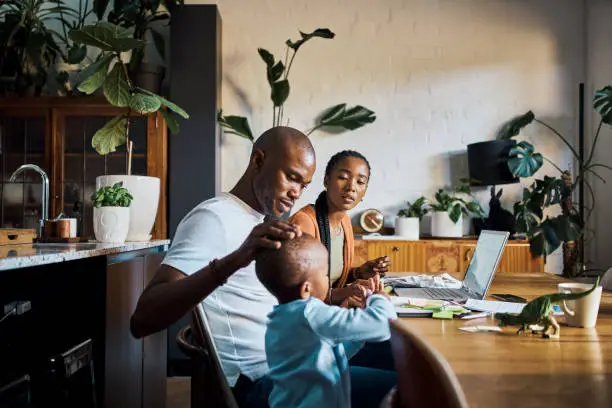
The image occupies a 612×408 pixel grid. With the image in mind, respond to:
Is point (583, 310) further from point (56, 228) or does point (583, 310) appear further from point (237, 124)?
point (237, 124)

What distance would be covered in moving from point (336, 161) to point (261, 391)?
153 cm

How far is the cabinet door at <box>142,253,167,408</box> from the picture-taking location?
2.35m

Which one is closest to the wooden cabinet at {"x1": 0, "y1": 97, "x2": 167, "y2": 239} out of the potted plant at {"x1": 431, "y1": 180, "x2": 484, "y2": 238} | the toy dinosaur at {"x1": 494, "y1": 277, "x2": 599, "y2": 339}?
the potted plant at {"x1": 431, "y1": 180, "x2": 484, "y2": 238}

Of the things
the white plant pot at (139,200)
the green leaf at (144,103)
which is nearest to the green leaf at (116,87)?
the green leaf at (144,103)

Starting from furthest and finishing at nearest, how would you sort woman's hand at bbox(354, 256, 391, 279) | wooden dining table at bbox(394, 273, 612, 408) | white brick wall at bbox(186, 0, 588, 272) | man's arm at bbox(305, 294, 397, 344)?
white brick wall at bbox(186, 0, 588, 272) → woman's hand at bbox(354, 256, 391, 279) → man's arm at bbox(305, 294, 397, 344) → wooden dining table at bbox(394, 273, 612, 408)

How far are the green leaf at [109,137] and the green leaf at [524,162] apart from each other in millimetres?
2797

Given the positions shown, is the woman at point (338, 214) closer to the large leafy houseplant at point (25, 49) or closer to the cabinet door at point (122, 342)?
the cabinet door at point (122, 342)

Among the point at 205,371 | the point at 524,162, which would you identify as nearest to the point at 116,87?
the point at 205,371

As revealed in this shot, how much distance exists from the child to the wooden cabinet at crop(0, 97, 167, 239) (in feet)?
9.71

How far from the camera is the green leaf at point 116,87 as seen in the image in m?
3.19

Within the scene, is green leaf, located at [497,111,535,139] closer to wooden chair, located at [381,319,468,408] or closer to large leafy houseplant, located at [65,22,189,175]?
large leafy houseplant, located at [65,22,189,175]

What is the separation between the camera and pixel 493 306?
5.57 ft

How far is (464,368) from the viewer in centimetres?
99

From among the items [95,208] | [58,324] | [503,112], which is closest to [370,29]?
[503,112]
